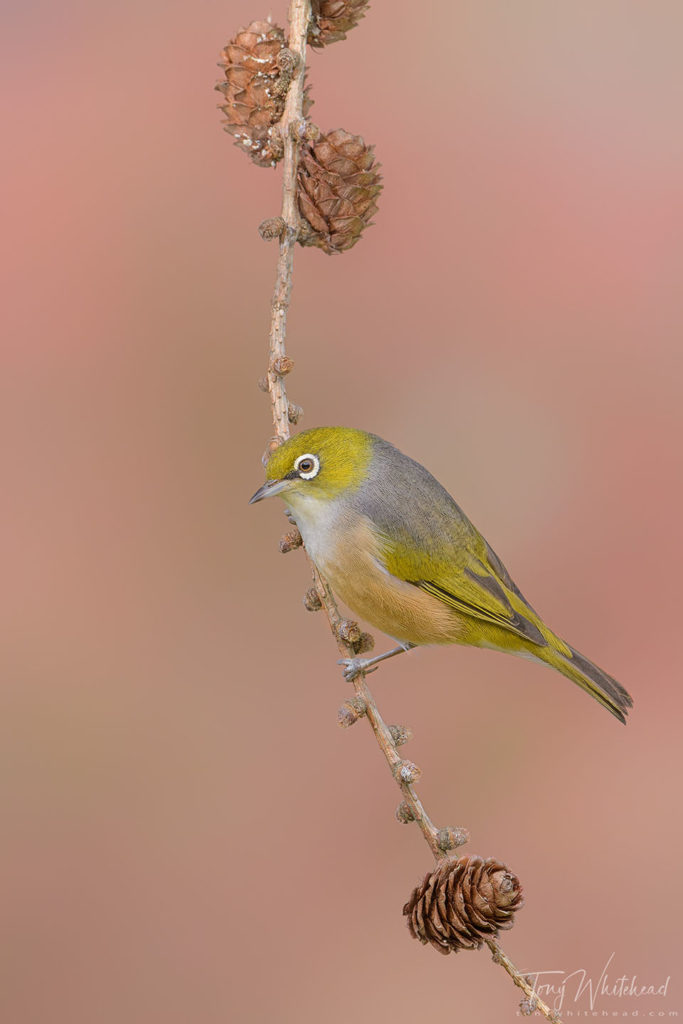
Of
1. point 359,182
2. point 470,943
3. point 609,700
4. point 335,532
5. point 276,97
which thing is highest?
point 276,97

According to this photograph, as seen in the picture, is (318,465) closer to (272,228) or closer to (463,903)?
(272,228)

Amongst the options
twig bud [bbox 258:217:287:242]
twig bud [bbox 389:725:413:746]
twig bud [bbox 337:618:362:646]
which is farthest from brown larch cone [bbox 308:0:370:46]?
twig bud [bbox 389:725:413:746]

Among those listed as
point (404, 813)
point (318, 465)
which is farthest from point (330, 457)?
point (404, 813)

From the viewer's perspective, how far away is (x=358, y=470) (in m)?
1.65

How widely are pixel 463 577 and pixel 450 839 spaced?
27.4 inches

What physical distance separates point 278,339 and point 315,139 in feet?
0.95

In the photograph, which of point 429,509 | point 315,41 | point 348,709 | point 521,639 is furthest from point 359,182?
point 521,639

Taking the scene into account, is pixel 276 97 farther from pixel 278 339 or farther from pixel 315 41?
pixel 278 339

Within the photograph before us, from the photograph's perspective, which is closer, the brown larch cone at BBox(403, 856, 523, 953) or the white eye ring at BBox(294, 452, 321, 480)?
the brown larch cone at BBox(403, 856, 523, 953)

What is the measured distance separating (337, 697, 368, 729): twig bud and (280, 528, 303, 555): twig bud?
13.9 inches

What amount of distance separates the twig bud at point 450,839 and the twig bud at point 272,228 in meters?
0.80

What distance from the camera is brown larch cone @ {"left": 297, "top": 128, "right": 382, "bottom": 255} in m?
1.37

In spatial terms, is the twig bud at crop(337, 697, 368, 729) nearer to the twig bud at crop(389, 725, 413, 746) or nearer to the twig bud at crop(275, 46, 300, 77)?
the twig bud at crop(389, 725, 413, 746)

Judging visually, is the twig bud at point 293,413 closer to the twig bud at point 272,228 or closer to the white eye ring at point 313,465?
the white eye ring at point 313,465
